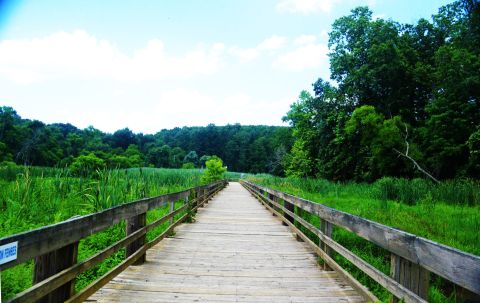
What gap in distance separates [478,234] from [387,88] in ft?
91.8

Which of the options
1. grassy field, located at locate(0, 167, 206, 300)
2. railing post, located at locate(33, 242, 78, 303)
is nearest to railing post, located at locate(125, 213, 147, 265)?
grassy field, located at locate(0, 167, 206, 300)

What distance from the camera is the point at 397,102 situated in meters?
31.0

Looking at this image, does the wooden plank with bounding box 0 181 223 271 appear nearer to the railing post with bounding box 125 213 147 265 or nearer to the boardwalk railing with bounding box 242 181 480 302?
the railing post with bounding box 125 213 147 265

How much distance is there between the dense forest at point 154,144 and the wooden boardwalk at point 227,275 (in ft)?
194

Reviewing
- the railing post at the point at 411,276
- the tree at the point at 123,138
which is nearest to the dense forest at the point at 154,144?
the tree at the point at 123,138

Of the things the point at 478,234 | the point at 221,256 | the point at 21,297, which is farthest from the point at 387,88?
the point at 21,297

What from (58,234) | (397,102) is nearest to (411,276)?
(58,234)

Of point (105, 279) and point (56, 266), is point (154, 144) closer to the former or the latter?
point (105, 279)

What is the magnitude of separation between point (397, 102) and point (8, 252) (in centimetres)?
3368

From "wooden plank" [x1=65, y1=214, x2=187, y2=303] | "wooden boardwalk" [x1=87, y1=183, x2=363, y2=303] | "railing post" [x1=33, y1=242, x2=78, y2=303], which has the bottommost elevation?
"wooden boardwalk" [x1=87, y1=183, x2=363, y2=303]

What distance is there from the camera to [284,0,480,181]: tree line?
22766 mm

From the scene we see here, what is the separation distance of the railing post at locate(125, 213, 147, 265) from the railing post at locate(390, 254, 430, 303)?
2980 mm

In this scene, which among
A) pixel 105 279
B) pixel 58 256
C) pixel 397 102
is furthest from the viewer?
pixel 397 102

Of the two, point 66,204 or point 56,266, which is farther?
point 66,204
